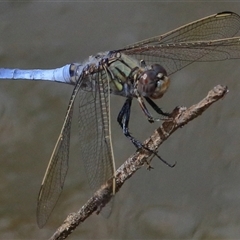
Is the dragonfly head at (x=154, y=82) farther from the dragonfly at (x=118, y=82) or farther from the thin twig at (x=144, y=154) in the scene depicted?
the thin twig at (x=144, y=154)

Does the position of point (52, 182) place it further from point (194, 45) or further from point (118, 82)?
point (194, 45)

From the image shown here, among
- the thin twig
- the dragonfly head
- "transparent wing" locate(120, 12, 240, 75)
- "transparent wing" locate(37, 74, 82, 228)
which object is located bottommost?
the thin twig

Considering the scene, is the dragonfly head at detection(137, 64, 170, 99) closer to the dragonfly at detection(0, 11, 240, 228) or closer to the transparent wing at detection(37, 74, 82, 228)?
the dragonfly at detection(0, 11, 240, 228)

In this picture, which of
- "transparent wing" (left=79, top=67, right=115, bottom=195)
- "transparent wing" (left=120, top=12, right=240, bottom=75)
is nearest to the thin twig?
"transparent wing" (left=79, top=67, right=115, bottom=195)

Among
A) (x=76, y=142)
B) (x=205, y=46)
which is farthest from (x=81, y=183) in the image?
(x=205, y=46)

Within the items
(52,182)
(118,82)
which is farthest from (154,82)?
(52,182)

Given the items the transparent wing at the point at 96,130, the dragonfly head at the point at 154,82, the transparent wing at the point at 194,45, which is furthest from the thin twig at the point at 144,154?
the transparent wing at the point at 194,45

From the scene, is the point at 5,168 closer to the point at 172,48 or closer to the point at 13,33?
the point at 13,33
